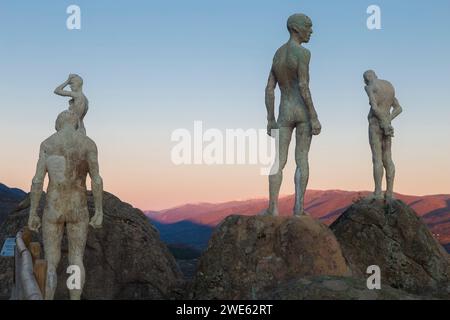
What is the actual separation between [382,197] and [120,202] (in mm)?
6513

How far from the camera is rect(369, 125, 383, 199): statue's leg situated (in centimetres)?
1505

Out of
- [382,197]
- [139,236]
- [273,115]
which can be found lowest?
[139,236]

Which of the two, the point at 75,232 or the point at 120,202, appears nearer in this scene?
the point at 75,232

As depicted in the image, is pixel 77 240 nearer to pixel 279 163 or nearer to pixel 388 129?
pixel 279 163

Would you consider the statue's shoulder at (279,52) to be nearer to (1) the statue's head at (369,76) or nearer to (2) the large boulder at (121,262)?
(1) the statue's head at (369,76)

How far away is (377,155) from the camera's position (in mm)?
15102

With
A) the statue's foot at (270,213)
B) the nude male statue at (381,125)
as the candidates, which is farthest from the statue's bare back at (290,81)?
the nude male statue at (381,125)

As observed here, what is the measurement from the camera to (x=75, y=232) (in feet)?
33.2

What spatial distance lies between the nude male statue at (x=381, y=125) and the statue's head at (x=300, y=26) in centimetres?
382

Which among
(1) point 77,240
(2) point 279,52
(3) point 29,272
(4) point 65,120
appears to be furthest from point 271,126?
(3) point 29,272

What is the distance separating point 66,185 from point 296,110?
166 inches

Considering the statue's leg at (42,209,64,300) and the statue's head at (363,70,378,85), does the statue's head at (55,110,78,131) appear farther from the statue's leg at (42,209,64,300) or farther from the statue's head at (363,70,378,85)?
the statue's head at (363,70,378,85)
